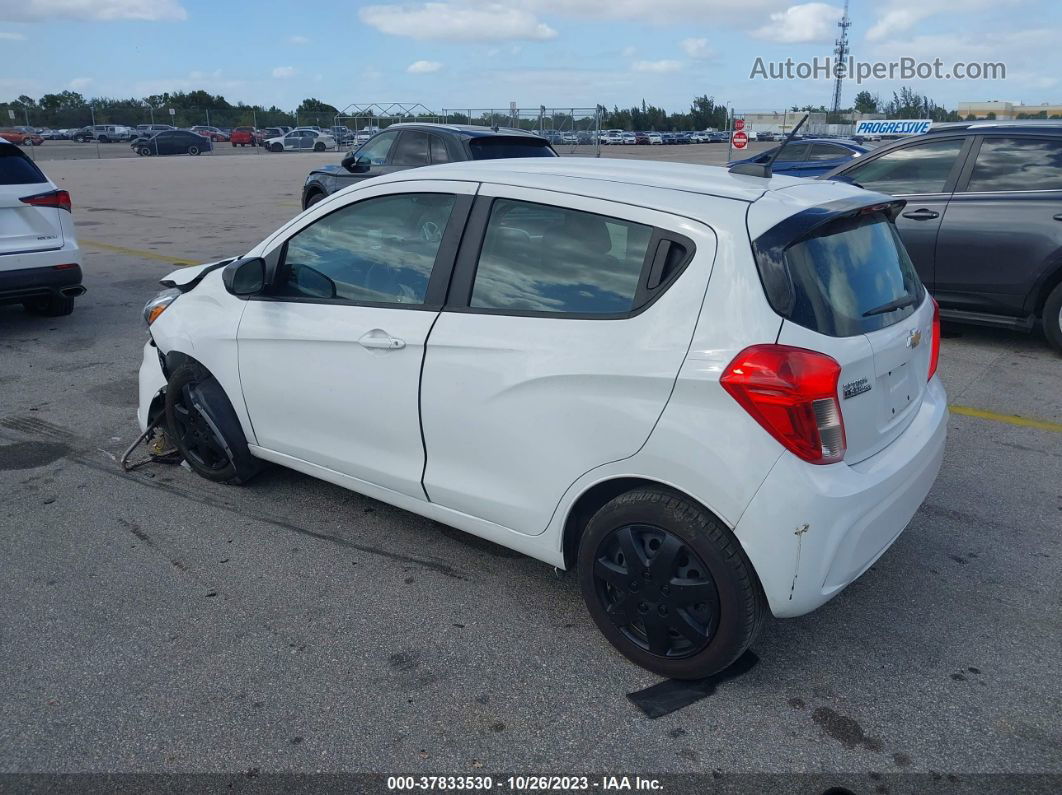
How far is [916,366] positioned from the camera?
3.39m

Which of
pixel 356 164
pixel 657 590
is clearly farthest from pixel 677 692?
pixel 356 164

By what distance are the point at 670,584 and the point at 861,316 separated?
3.65 feet

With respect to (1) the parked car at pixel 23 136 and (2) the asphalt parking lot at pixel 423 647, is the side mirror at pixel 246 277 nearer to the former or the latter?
(2) the asphalt parking lot at pixel 423 647

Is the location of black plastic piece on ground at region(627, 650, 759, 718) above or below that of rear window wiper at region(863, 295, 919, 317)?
below

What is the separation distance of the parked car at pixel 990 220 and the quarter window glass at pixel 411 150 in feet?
19.9

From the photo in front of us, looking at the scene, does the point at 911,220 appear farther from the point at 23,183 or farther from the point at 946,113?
the point at 946,113

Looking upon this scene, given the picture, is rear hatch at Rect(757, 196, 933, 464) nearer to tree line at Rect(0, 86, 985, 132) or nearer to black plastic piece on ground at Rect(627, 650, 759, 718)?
black plastic piece on ground at Rect(627, 650, 759, 718)

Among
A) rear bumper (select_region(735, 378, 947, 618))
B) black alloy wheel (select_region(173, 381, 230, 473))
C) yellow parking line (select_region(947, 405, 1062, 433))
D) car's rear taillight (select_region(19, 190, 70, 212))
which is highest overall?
car's rear taillight (select_region(19, 190, 70, 212))

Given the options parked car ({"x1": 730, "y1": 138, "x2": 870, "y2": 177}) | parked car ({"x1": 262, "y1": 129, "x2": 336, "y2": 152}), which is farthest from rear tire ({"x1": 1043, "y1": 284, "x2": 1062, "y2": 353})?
parked car ({"x1": 262, "y1": 129, "x2": 336, "y2": 152})

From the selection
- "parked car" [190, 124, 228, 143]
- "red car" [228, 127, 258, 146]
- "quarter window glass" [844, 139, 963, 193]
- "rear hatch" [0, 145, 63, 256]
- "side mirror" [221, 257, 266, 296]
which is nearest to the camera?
"side mirror" [221, 257, 266, 296]

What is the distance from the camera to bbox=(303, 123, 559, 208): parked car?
1083cm

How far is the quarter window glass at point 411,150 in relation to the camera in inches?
455

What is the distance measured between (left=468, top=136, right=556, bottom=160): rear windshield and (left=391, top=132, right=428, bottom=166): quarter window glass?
3.07 feet

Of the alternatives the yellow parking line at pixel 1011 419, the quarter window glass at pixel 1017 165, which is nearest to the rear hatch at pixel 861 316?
the yellow parking line at pixel 1011 419
